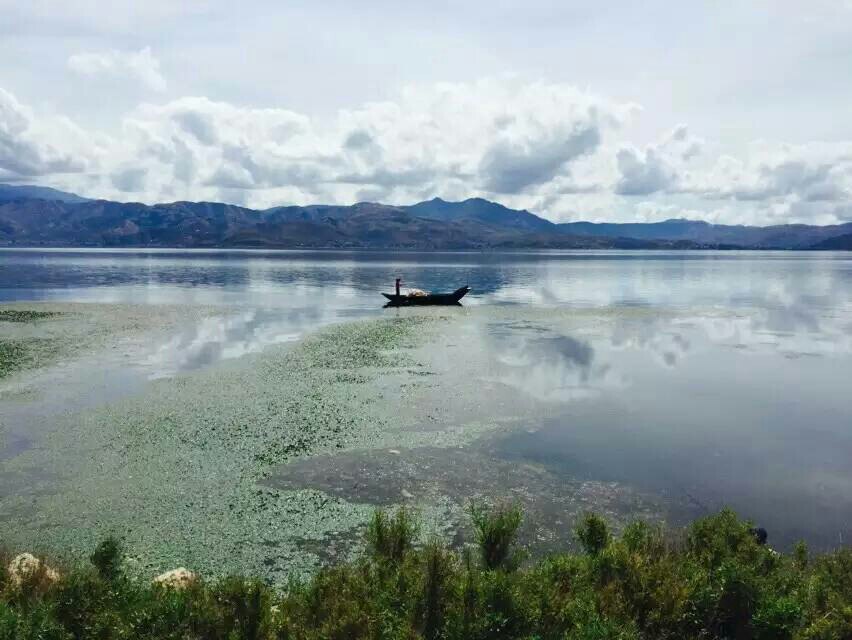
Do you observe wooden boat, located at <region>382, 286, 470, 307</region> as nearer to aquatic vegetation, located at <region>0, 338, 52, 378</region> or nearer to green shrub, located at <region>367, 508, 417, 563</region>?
aquatic vegetation, located at <region>0, 338, 52, 378</region>

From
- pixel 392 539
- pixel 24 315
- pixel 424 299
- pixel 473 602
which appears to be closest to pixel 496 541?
pixel 392 539

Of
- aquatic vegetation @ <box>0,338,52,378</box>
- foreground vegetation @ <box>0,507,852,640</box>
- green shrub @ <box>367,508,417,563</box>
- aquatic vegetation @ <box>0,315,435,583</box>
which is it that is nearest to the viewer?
foreground vegetation @ <box>0,507,852,640</box>

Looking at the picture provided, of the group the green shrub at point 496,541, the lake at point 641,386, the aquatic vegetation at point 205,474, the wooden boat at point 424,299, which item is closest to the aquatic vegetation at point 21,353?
the lake at point 641,386

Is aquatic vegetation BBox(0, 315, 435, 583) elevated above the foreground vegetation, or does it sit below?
below

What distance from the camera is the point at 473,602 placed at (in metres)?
11.6

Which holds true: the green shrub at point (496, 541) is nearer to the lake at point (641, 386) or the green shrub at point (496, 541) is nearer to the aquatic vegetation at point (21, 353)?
the lake at point (641, 386)

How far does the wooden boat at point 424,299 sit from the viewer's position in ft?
257

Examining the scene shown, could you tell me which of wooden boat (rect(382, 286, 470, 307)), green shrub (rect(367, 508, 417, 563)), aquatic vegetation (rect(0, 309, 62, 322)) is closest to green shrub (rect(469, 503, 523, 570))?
green shrub (rect(367, 508, 417, 563))

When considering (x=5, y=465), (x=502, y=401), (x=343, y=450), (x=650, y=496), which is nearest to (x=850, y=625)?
(x=650, y=496)

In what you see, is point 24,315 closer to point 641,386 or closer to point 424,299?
point 424,299

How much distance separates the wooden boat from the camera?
78312 millimetres

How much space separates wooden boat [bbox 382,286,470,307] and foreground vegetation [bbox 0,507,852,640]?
213 ft

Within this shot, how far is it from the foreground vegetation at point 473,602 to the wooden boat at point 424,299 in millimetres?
64918

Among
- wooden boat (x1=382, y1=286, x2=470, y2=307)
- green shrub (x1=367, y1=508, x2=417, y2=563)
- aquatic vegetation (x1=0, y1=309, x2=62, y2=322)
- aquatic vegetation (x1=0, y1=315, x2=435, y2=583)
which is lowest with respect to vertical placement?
aquatic vegetation (x1=0, y1=315, x2=435, y2=583)
